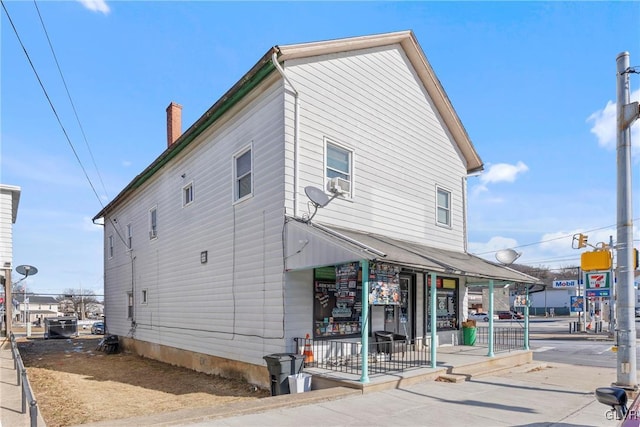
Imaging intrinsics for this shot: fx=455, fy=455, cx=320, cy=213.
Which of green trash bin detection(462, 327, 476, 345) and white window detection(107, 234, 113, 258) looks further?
white window detection(107, 234, 113, 258)

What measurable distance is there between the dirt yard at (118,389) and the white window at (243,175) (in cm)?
481

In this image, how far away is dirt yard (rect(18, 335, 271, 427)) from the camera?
360 inches

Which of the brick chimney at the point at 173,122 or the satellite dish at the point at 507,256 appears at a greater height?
the brick chimney at the point at 173,122

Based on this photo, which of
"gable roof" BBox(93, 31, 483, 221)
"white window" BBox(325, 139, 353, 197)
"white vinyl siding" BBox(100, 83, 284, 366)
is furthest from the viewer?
"white window" BBox(325, 139, 353, 197)

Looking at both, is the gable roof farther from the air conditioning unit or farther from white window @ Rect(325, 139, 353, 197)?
the air conditioning unit

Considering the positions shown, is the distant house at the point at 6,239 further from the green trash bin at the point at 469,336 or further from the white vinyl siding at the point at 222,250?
the green trash bin at the point at 469,336

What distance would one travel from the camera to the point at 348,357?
10.7m

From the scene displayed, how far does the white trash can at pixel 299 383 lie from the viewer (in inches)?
347

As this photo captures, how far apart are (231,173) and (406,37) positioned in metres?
6.59

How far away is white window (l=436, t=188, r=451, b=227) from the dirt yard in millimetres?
8274

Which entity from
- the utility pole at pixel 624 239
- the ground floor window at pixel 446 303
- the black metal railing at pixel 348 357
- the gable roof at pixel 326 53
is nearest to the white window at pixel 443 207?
the ground floor window at pixel 446 303

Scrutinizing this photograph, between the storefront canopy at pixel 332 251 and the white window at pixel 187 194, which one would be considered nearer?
the storefront canopy at pixel 332 251

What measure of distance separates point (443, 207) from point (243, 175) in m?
7.08

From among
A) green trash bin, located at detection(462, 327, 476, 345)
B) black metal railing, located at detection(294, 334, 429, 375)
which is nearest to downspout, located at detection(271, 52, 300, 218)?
black metal railing, located at detection(294, 334, 429, 375)
